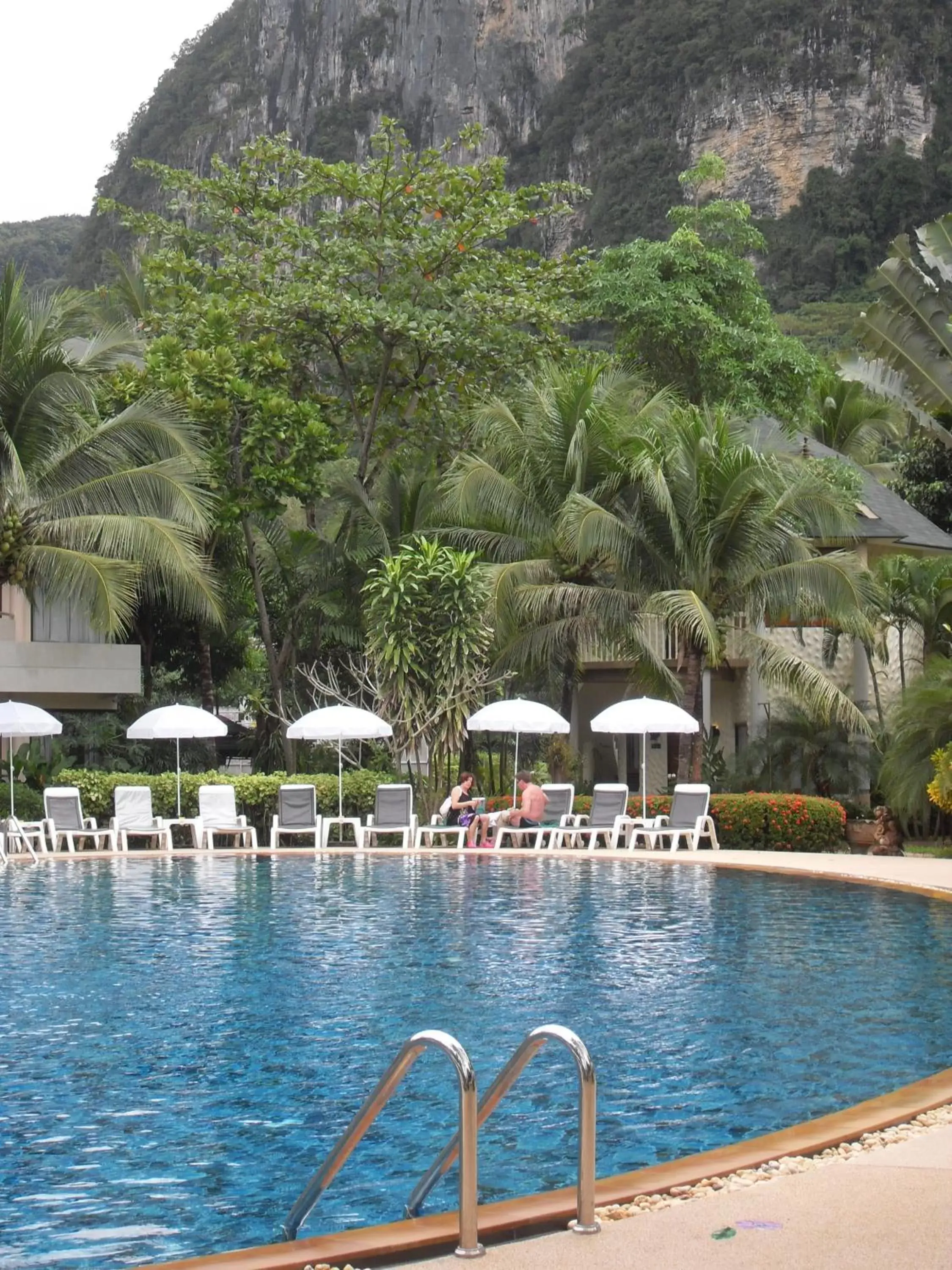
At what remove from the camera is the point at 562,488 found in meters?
24.1

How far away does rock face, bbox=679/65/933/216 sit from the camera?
82.5m

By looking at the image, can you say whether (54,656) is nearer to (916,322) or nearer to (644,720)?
(644,720)

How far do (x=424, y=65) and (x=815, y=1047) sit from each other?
362ft

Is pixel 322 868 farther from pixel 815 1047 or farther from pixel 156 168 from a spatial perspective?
pixel 156 168

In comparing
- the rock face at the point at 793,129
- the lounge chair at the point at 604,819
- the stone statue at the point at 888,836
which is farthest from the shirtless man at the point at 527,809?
the rock face at the point at 793,129

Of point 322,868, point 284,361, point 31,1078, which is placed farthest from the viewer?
point 284,361

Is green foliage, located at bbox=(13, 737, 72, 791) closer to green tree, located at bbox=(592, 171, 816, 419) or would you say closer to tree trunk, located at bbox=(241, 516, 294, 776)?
tree trunk, located at bbox=(241, 516, 294, 776)

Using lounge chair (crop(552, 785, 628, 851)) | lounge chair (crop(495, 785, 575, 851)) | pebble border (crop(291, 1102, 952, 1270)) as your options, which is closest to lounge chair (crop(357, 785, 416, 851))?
lounge chair (crop(495, 785, 575, 851))

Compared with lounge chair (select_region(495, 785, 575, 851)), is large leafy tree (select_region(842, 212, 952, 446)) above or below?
above

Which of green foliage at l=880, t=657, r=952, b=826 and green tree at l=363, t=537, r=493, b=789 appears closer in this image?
green foliage at l=880, t=657, r=952, b=826

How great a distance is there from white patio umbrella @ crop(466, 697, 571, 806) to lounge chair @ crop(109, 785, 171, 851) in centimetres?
432

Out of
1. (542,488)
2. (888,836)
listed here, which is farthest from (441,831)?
(542,488)

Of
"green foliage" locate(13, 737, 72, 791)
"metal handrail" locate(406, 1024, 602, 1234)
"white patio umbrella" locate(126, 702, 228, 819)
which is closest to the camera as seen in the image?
"metal handrail" locate(406, 1024, 602, 1234)

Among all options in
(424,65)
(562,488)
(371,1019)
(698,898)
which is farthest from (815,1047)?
(424,65)
